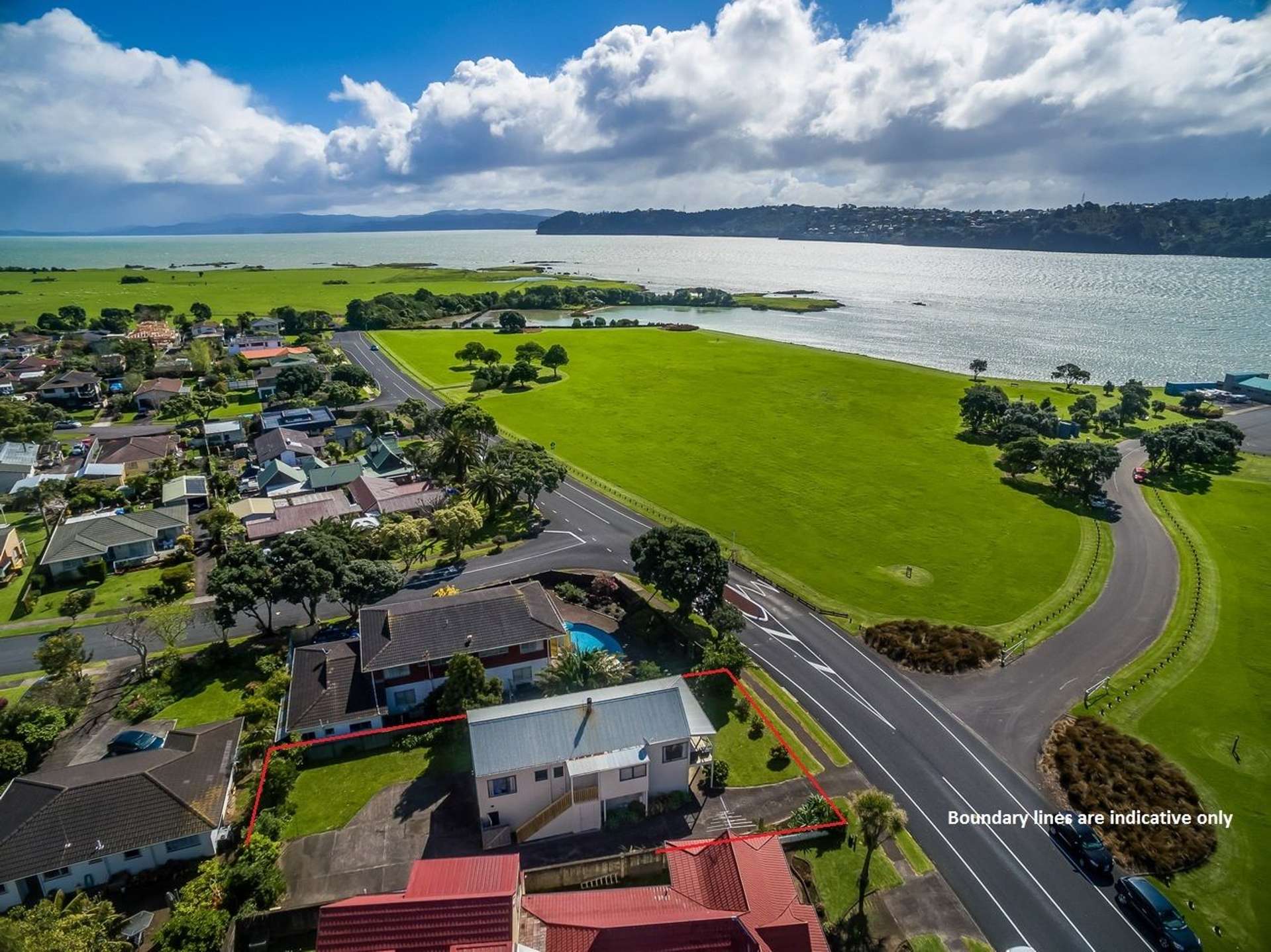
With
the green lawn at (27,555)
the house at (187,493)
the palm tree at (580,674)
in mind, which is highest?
the house at (187,493)

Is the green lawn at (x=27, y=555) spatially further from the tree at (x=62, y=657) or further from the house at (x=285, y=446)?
the house at (x=285, y=446)

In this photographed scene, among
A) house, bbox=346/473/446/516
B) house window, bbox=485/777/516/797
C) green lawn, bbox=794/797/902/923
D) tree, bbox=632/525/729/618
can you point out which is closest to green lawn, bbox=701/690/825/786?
green lawn, bbox=794/797/902/923

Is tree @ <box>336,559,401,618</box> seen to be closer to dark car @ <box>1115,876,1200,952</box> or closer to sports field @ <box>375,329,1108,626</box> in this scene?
sports field @ <box>375,329,1108,626</box>

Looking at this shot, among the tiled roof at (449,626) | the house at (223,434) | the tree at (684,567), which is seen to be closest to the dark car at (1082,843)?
the tree at (684,567)

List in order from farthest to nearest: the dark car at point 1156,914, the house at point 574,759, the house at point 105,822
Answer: the house at point 574,759
the house at point 105,822
the dark car at point 1156,914

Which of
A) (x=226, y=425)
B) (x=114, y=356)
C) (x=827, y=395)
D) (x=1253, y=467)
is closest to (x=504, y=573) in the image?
(x=226, y=425)

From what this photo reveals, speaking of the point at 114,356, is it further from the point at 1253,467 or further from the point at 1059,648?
the point at 1253,467

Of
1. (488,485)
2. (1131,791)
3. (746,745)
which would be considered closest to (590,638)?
(746,745)
